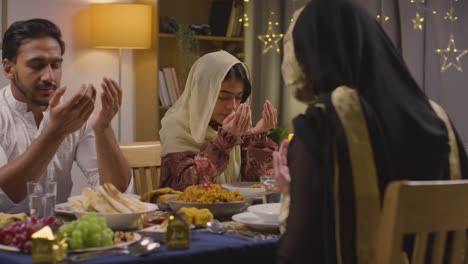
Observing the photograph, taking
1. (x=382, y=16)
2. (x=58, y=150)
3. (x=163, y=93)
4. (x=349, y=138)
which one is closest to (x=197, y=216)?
(x=349, y=138)

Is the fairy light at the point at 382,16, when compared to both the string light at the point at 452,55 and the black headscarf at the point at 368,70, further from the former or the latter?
the black headscarf at the point at 368,70

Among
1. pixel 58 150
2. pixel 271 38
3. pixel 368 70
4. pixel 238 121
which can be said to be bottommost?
pixel 58 150

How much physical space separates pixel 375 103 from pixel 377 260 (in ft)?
1.14

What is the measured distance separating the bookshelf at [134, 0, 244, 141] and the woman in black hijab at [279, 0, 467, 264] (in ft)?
10.0

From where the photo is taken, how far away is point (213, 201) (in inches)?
92.4

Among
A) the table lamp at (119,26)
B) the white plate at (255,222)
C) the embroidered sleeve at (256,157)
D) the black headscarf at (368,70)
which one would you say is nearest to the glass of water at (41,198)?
the white plate at (255,222)

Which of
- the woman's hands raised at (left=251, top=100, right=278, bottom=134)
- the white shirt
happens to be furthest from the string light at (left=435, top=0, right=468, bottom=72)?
the white shirt

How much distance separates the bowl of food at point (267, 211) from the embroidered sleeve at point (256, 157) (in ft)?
2.91

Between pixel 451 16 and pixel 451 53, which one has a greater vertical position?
pixel 451 16

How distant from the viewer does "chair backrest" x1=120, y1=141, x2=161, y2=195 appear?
10.2 ft

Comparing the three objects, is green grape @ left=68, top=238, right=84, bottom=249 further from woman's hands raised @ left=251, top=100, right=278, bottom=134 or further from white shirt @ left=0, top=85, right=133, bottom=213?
woman's hands raised @ left=251, top=100, right=278, bottom=134

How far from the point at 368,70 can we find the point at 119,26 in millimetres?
2971

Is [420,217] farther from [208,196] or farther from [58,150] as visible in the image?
[58,150]

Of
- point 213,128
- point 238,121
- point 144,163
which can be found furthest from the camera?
point 213,128
